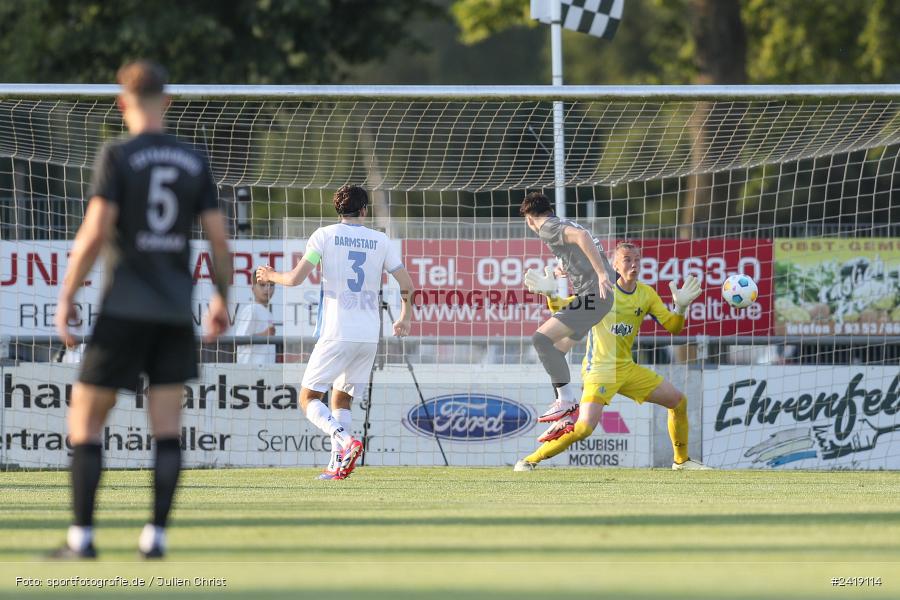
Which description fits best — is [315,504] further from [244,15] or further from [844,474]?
[244,15]

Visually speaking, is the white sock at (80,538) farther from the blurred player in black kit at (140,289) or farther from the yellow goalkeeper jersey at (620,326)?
the yellow goalkeeper jersey at (620,326)

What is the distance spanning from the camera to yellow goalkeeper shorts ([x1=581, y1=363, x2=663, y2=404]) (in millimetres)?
11609

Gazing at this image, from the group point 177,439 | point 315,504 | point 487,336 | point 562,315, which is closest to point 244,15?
point 487,336

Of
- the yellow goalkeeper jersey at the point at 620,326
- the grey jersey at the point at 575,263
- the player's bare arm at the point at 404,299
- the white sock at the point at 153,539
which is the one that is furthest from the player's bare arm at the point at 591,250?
the white sock at the point at 153,539

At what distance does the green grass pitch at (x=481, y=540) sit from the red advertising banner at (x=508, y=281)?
4.09m

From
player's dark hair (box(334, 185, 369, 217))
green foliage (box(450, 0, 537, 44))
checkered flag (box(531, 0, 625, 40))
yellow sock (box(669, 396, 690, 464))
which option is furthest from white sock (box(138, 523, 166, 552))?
green foliage (box(450, 0, 537, 44))

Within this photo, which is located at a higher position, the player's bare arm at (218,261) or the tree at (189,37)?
the tree at (189,37)

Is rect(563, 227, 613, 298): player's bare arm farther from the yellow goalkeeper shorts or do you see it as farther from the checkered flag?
the checkered flag

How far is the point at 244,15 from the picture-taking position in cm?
2180

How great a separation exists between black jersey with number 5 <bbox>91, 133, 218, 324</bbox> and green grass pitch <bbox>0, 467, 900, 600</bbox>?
3.10ft

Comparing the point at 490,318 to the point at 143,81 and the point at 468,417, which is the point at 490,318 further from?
the point at 143,81

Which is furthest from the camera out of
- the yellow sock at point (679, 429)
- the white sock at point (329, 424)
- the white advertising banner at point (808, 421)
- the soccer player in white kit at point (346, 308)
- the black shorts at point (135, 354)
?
the white advertising banner at point (808, 421)

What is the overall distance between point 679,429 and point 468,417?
2.28 meters

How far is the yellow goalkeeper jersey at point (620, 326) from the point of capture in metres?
11.7
